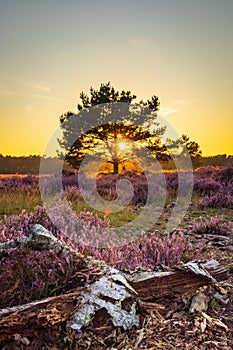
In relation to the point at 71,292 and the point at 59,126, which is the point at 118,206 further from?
the point at 59,126

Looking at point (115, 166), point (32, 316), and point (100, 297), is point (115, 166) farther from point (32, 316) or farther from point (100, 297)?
point (32, 316)

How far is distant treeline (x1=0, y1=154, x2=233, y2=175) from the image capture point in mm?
23348

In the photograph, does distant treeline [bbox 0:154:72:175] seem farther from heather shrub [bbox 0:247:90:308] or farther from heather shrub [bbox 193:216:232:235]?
heather shrub [bbox 0:247:90:308]

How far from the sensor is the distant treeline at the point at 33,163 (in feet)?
76.6

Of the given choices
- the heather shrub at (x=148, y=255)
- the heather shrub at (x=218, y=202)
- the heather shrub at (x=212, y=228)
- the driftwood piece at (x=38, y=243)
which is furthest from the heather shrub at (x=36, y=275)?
the heather shrub at (x=218, y=202)

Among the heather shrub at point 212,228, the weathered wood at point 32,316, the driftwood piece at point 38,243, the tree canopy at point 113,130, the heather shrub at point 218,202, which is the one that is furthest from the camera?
the tree canopy at point 113,130

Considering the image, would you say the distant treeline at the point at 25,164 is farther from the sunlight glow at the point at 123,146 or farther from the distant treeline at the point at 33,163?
the sunlight glow at the point at 123,146

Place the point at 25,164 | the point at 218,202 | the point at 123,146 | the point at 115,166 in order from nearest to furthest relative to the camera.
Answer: the point at 218,202
the point at 123,146
the point at 115,166
the point at 25,164

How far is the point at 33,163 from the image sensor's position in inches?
1324

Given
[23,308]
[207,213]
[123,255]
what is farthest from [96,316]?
[207,213]

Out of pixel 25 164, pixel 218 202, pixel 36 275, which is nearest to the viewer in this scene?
pixel 36 275

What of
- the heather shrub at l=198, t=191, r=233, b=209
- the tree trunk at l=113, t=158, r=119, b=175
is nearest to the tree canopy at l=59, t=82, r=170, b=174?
the tree trunk at l=113, t=158, r=119, b=175

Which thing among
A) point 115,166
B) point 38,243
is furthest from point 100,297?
point 115,166

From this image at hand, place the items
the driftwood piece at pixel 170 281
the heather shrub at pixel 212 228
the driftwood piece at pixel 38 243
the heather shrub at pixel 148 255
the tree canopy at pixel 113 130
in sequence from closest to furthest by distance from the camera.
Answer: the driftwood piece at pixel 170 281, the driftwood piece at pixel 38 243, the heather shrub at pixel 148 255, the heather shrub at pixel 212 228, the tree canopy at pixel 113 130
